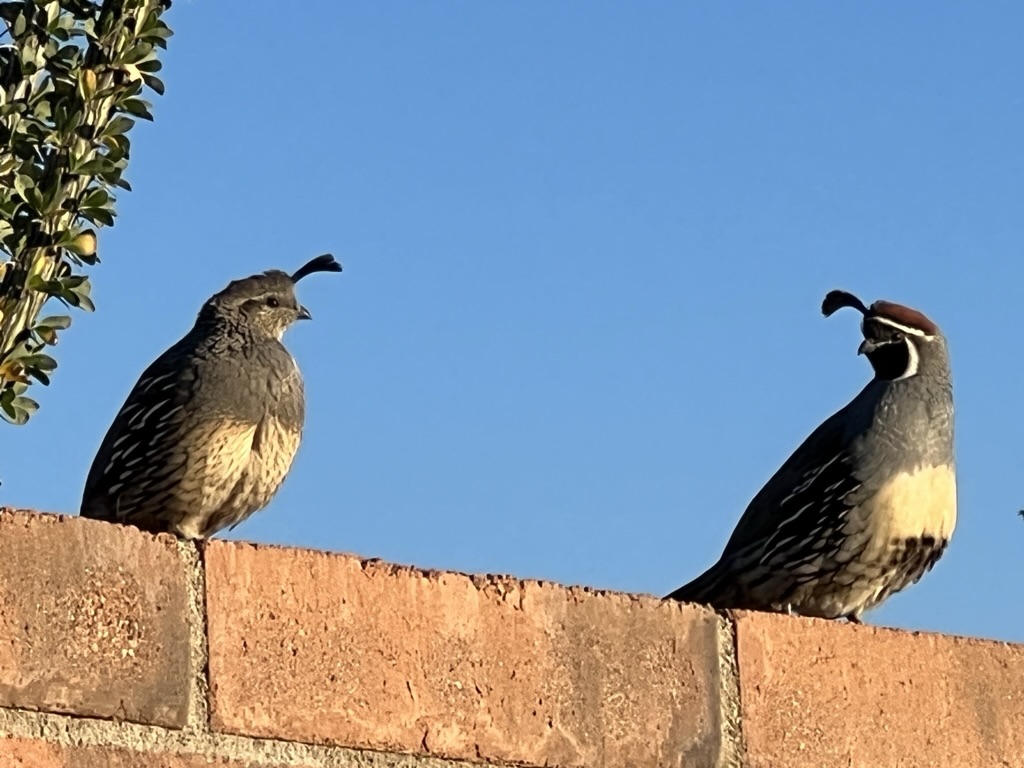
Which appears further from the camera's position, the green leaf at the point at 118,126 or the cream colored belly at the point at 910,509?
the cream colored belly at the point at 910,509

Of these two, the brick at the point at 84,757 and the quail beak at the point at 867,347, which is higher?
the quail beak at the point at 867,347

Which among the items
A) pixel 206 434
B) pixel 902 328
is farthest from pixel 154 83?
pixel 902 328

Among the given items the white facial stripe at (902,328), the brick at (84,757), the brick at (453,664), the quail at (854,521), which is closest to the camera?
the brick at (84,757)

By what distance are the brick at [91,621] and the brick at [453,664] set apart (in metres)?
0.05

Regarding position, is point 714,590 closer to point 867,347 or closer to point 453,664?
point 867,347

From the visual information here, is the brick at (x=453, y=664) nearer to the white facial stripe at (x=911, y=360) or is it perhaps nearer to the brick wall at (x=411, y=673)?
the brick wall at (x=411, y=673)

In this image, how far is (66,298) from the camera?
8.55ft

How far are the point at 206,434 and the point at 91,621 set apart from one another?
108 inches

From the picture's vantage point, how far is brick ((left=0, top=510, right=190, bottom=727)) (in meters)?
1.79

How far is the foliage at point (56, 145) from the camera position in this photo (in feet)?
8.37

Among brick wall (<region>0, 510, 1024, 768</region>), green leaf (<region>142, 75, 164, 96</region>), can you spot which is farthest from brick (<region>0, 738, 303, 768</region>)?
green leaf (<region>142, 75, 164, 96</region>)

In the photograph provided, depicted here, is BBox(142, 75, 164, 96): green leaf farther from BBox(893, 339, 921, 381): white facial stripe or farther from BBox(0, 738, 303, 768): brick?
BBox(893, 339, 921, 381): white facial stripe

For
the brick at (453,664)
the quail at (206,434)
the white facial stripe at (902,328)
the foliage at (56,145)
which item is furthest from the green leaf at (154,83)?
the white facial stripe at (902,328)

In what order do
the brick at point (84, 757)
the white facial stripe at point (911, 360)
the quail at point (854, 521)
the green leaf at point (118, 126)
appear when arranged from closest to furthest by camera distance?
the brick at point (84, 757) → the green leaf at point (118, 126) → the quail at point (854, 521) → the white facial stripe at point (911, 360)
